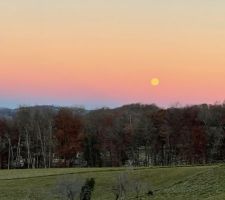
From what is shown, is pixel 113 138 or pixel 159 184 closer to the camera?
pixel 159 184

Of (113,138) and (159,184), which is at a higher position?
(113,138)

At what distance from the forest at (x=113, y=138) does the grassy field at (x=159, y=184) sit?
35.7 metres

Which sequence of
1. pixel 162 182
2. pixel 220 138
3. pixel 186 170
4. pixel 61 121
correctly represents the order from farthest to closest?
1. pixel 61 121
2. pixel 220 138
3. pixel 186 170
4. pixel 162 182

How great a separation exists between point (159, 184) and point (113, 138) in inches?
A: 2166

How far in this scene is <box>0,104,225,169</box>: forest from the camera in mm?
107250

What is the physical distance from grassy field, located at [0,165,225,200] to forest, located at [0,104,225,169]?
35.7 metres

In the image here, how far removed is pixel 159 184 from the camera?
2363 inches

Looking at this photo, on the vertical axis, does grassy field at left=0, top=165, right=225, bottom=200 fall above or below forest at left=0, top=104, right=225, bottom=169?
below

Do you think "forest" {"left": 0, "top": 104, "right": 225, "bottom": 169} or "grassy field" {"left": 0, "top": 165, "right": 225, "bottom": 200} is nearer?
"grassy field" {"left": 0, "top": 165, "right": 225, "bottom": 200}

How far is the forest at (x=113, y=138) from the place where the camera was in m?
107

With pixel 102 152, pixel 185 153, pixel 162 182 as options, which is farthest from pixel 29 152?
pixel 162 182

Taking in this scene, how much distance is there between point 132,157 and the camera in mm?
116688

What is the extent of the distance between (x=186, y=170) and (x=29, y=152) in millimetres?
63584

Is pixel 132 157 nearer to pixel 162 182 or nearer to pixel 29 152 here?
pixel 29 152
